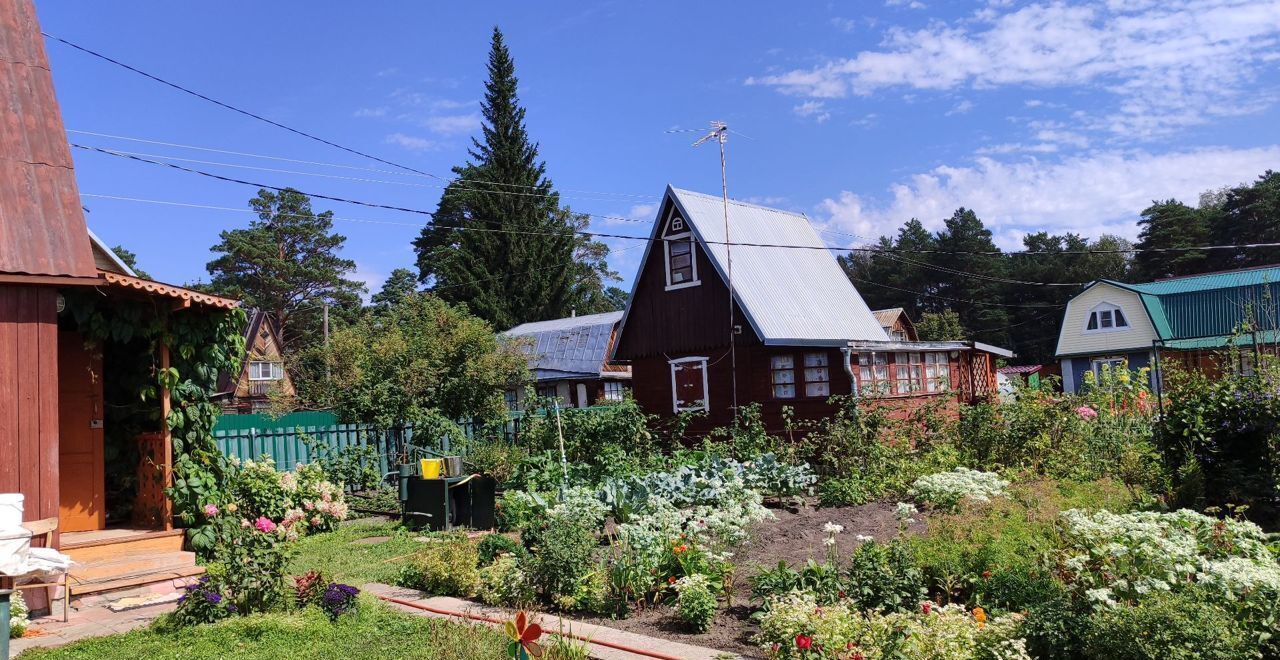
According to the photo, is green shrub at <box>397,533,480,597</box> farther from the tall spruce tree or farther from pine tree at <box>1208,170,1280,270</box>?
pine tree at <box>1208,170,1280,270</box>

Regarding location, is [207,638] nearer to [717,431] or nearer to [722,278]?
[717,431]

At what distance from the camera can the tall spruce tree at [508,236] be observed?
4125cm

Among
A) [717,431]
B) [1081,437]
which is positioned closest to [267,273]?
[717,431]

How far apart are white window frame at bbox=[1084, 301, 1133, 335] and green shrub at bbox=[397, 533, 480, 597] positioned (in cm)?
3432

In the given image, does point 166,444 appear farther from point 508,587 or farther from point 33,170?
point 508,587

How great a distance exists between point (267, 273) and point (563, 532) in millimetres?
52089

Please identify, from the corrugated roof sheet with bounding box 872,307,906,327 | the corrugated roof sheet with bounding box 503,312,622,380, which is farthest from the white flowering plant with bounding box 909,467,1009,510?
the corrugated roof sheet with bounding box 872,307,906,327

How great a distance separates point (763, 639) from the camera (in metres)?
5.09

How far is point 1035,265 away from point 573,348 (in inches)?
1648

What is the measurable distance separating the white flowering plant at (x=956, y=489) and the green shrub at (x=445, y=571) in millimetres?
4875

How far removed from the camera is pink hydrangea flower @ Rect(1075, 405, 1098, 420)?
42.6 ft

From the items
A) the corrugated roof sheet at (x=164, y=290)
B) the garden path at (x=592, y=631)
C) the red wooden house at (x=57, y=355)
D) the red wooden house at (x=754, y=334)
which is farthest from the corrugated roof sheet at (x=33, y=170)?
the red wooden house at (x=754, y=334)

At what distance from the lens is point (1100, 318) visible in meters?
34.9

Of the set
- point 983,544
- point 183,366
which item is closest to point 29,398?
point 183,366
